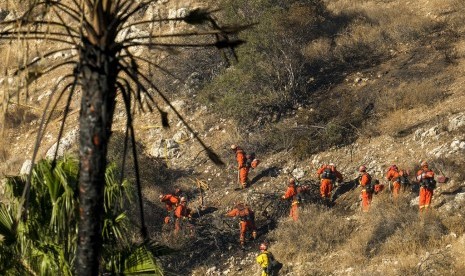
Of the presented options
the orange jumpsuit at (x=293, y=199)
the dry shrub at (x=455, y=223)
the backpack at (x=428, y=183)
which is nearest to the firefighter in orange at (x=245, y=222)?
the orange jumpsuit at (x=293, y=199)

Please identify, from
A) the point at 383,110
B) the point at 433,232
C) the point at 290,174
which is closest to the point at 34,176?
the point at 433,232

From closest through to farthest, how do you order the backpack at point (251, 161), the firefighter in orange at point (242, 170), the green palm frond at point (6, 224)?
1. the green palm frond at point (6, 224)
2. the firefighter in orange at point (242, 170)
3. the backpack at point (251, 161)

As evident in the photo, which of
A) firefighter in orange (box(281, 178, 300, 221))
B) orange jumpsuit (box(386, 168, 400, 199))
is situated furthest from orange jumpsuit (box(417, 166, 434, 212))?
firefighter in orange (box(281, 178, 300, 221))

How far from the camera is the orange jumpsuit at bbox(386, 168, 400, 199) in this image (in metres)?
17.1

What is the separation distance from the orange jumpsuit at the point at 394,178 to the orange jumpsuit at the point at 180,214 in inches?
197

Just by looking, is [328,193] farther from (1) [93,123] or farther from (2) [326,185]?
(1) [93,123]

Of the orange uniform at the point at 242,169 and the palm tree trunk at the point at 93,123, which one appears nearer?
the palm tree trunk at the point at 93,123

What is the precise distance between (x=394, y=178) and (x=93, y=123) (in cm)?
1372

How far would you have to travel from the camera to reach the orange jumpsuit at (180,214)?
18453 millimetres

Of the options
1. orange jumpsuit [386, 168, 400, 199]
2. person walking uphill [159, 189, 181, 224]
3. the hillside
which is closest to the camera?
the hillside

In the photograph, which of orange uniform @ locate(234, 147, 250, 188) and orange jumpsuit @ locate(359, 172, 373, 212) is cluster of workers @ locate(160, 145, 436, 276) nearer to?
orange jumpsuit @ locate(359, 172, 373, 212)

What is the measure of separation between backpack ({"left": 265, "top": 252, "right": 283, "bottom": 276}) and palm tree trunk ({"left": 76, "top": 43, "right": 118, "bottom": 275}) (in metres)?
11.0

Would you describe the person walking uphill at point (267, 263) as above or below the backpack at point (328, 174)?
below

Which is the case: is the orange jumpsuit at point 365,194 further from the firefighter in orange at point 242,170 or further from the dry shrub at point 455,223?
the firefighter in orange at point 242,170
